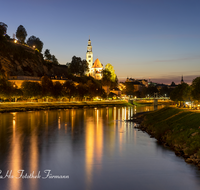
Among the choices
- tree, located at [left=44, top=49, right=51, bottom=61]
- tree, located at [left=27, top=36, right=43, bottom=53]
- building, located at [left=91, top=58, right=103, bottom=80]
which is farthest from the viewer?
building, located at [left=91, top=58, right=103, bottom=80]

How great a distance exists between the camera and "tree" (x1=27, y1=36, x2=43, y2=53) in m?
157

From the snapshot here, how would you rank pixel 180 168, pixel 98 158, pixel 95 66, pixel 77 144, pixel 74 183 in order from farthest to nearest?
pixel 95 66
pixel 77 144
pixel 98 158
pixel 180 168
pixel 74 183

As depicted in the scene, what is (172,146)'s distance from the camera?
26422mm

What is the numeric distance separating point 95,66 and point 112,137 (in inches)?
6151

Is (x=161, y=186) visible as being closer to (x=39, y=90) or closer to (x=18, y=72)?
(x=39, y=90)

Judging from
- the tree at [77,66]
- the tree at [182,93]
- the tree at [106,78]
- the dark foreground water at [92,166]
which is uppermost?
the tree at [77,66]

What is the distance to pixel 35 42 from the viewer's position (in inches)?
6260

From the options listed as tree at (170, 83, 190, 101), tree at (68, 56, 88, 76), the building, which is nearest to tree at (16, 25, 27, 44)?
tree at (68, 56, 88, 76)

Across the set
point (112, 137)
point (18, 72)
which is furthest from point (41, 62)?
point (112, 137)

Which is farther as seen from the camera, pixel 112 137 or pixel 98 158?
pixel 112 137

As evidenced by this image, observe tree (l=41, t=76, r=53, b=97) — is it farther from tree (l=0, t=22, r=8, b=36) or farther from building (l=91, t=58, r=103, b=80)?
building (l=91, t=58, r=103, b=80)

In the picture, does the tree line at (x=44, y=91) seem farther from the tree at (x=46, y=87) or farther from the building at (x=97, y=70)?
the building at (x=97, y=70)

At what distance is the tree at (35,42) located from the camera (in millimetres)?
157375

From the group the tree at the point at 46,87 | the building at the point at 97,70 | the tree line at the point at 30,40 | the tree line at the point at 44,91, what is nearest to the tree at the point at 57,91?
the tree line at the point at 44,91
